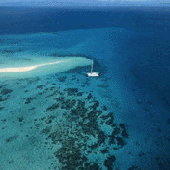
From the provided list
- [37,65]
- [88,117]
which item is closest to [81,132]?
[88,117]

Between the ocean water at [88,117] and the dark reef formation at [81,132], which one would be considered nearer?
the dark reef formation at [81,132]

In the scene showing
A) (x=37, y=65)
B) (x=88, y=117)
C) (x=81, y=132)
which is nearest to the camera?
(x=81, y=132)

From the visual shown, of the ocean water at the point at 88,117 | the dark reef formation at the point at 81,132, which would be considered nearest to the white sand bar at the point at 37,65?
the ocean water at the point at 88,117

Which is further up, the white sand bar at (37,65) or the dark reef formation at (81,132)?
the white sand bar at (37,65)

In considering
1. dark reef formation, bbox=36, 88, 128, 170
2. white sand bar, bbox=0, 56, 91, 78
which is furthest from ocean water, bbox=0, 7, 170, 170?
white sand bar, bbox=0, 56, 91, 78

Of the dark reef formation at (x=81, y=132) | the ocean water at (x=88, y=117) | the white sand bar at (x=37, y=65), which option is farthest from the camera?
the white sand bar at (x=37, y=65)

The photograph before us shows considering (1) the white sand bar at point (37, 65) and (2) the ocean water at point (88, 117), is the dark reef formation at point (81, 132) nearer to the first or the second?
(2) the ocean water at point (88, 117)

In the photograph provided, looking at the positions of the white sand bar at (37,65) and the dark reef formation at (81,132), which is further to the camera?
the white sand bar at (37,65)

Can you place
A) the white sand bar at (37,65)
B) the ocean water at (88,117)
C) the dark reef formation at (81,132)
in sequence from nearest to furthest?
the dark reef formation at (81,132) → the ocean water at (88,117) → the white sand bar at (37,65)

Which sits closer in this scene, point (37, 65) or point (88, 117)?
point (88, 117)

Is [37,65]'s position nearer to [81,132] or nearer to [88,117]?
[88,117]
